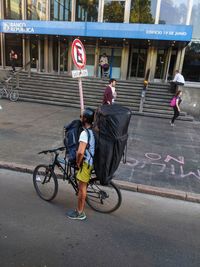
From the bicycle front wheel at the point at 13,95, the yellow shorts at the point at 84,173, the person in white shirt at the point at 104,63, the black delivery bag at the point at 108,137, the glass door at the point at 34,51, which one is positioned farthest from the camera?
the glass door at the point at 34,51

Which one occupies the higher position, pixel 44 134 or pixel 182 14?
pixel 182 14

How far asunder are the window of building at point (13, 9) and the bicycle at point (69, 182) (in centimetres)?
1854

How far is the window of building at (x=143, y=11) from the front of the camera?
1677 cm

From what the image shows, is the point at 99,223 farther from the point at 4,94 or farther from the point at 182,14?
the point at 182,14

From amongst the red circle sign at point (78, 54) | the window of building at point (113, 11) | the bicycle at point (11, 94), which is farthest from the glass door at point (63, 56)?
the red circle sign at point (78, 54)

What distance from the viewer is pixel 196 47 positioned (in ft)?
54.4

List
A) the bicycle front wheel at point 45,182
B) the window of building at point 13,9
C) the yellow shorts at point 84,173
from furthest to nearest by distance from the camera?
the window of building at point 13,9 < the bicycle front wheel at point 45,182 < the yellow shorts at point 84,173

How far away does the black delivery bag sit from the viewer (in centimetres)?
340

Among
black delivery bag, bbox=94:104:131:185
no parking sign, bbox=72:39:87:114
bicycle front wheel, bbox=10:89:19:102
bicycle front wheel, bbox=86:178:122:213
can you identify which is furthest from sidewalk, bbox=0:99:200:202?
bicycle front wheel, bbox=10:89:19:102

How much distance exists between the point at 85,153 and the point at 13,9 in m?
19.7

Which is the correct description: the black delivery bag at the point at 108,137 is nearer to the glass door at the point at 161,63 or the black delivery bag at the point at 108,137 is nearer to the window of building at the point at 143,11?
the glass door at the point at 161,63

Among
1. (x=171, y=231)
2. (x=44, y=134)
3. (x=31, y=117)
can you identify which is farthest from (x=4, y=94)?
(x=171, y=231)

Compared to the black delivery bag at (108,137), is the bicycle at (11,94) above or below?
below

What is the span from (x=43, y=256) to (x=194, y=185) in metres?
3.53
